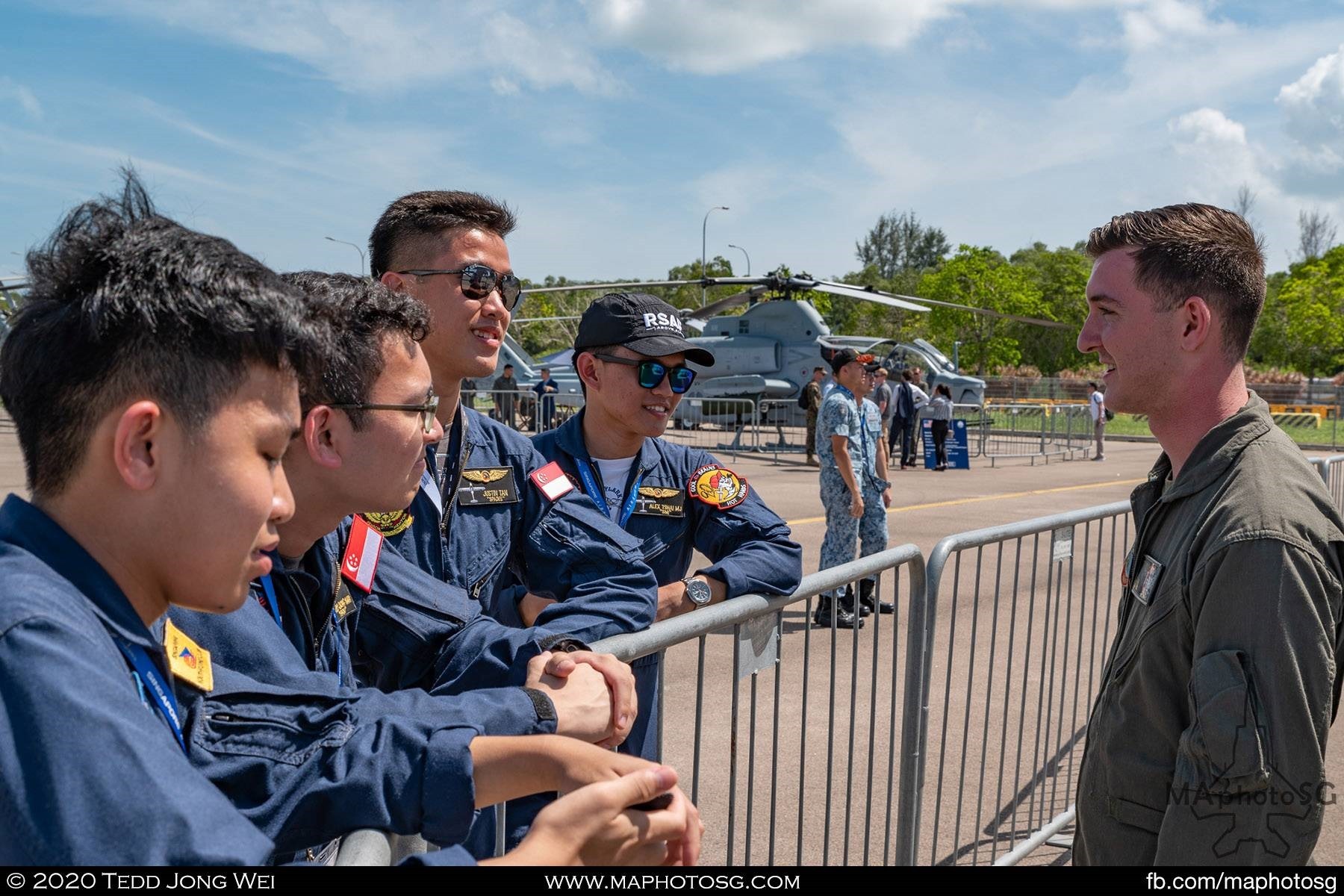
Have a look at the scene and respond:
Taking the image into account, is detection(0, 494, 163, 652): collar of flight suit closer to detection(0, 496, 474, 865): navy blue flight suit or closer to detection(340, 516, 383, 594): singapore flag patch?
detection(0, 496, 474, 865): navy blue flight suit

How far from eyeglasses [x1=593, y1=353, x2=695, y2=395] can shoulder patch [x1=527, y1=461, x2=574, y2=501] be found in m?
0.59

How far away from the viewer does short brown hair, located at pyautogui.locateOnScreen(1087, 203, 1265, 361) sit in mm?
2340

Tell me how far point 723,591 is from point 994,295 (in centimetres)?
6220

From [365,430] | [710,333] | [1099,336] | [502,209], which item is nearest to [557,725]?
[365,430]

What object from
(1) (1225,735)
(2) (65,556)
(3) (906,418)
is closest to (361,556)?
(2) (65,556)

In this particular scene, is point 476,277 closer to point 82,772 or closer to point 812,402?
point 82,772

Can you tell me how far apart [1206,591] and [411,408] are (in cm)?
162

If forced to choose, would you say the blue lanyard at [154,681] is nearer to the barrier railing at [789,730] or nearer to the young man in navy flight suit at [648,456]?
the barrier railing at [789,730]

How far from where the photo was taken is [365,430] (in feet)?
6.40

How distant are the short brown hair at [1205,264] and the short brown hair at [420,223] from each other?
185 cm

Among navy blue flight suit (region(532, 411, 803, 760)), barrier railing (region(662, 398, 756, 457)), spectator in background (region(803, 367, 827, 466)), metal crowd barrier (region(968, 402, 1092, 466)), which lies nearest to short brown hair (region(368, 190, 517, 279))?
navy blue flight suit (region(532, 411, 803, 760))

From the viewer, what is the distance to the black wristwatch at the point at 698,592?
9.28 feet
